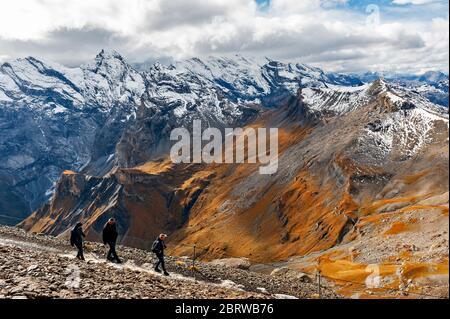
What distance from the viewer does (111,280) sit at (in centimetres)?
2881

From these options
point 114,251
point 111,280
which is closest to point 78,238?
point 114,251

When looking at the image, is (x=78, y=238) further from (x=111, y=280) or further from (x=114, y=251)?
(x=111, y=280)

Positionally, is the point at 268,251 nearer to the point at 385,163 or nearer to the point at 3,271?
the point at 385,163

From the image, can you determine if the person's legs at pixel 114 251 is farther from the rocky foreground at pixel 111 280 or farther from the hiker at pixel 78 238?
the hiker at pixel 78 238

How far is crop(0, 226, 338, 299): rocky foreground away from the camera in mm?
25203

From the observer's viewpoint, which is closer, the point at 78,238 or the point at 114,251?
the point at 114,251

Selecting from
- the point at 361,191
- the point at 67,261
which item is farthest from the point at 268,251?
the point at 67,261

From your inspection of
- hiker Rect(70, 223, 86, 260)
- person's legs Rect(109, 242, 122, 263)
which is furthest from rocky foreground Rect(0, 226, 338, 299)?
hiker Rect(70, 223, 86, 260)

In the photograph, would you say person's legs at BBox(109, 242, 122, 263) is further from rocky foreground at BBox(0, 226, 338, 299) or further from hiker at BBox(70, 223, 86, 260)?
hiker at BBox(70, 223, 86, 260)

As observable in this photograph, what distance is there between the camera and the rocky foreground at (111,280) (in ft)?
82.7

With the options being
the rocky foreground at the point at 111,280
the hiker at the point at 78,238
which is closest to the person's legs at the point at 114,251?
the rocky foreground at the point at 111,280

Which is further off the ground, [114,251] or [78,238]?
Answer: [78,238]

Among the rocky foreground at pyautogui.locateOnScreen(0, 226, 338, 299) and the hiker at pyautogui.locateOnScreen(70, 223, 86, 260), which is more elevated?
the hiker at pyautogui.locateOnScreen(70, 223, 86, 260)
